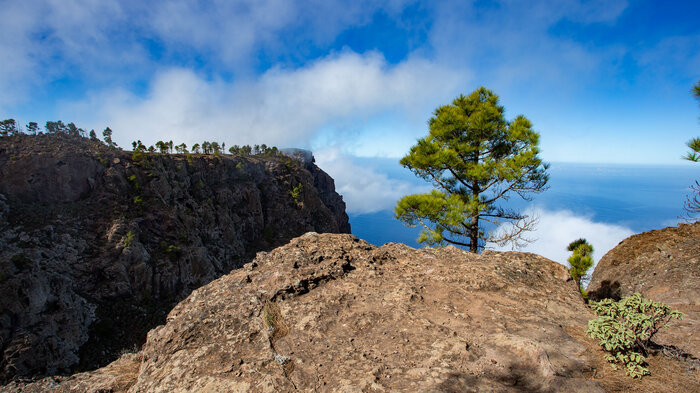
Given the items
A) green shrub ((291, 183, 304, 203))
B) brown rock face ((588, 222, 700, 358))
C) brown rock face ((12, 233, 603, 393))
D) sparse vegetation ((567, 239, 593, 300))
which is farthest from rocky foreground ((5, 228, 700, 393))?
green shrub ((291, 183, 304, 203))

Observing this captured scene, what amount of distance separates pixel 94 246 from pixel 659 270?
59.9 metres

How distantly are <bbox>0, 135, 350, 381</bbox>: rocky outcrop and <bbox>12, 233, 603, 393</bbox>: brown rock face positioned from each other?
35875mm

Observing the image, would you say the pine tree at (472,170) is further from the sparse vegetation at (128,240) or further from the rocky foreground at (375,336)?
the sparse vegetation at (128,240)

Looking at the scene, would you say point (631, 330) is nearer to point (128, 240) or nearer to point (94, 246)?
point (128, 240)

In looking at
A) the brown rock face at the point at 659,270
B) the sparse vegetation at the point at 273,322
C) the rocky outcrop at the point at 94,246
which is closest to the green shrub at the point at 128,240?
the rocky outcrop at the point at 94,246

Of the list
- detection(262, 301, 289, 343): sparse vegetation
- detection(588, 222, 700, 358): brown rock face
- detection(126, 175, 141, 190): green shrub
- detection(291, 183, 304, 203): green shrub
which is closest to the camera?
detection(262, 301, 289, 343): sparse vegetation

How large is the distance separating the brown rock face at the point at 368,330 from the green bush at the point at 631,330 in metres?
0.43

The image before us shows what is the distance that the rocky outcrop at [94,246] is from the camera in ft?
101

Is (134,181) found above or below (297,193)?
below

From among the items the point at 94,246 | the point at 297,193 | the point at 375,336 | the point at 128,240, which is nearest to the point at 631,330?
the point at 375,336

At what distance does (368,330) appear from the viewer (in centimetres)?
560

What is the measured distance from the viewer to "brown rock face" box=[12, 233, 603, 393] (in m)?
4.28

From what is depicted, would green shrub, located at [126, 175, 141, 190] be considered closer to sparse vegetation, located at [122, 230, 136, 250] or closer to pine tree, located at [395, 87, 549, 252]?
sparse vegetation, located at [122, 230, 136, 250]

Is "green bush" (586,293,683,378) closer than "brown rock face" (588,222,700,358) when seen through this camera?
Yes
